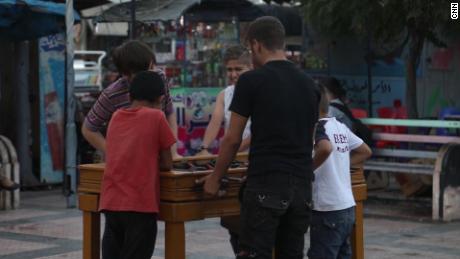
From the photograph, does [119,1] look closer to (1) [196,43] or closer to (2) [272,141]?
(1) [196,43]

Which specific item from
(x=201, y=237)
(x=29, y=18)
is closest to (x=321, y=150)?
(x=201, y=237)

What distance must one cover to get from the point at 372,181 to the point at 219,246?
4432mm

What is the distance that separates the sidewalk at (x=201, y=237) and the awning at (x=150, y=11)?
3.25 meters

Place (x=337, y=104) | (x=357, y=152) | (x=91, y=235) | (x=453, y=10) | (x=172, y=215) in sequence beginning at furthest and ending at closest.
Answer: (x=453, y=10) → (x=337, y=104) → (x=357, y=152) → (x=91, y=235) → (x=172, y=215)

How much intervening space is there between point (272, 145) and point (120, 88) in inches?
56.0

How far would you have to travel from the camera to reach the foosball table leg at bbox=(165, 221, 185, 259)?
568 cm

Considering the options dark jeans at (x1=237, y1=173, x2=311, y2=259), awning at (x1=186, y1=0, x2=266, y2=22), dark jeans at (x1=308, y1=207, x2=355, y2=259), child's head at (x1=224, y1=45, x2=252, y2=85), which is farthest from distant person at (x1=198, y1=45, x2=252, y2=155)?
awning at (x1=186, y1=0, x2=266, y2=22)

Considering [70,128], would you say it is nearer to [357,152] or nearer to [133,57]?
[133,57]

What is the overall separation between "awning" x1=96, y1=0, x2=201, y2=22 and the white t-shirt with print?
25.6 ft

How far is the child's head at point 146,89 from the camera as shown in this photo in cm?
586

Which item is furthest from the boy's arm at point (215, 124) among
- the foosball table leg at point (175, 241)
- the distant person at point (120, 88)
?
the foosball table leg at point (175, 241)

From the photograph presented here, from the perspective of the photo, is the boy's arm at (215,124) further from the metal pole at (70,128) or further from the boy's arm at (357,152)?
the metal pole at (70,128)

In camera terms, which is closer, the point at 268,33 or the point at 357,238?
the point at 268,33

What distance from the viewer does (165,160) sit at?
5797 mm
